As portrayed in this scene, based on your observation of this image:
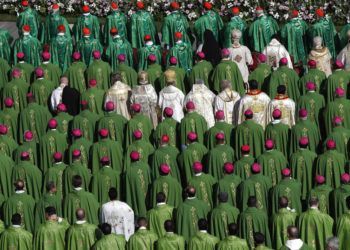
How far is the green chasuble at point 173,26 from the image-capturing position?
53125 millimetres

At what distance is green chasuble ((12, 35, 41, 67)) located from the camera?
52.2m

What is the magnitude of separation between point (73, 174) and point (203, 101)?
4670 millimetres

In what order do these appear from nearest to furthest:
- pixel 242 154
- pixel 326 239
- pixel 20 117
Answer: pixel 326 239 → pixel 242 154 → pixel 20 117

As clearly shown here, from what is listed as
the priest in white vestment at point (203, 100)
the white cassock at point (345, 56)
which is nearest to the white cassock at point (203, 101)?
the priest in white vestment at point (203, 100)

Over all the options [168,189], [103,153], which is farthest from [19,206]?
[168,189]

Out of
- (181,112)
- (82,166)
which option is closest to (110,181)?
(82,166)

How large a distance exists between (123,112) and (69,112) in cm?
128

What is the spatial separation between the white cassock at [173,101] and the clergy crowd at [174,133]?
0.03 m

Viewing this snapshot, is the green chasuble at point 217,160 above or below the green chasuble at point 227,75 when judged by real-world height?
below

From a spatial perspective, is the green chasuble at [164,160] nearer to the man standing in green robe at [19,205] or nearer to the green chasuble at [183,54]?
the man standing in green robe at [19,205]

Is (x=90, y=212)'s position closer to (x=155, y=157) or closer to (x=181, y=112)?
(x=155, y=157)

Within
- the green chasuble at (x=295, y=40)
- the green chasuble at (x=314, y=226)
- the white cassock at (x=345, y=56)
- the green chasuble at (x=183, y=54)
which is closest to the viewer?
the green chasuble at (x=314, y=226)

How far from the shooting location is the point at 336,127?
45656 mm

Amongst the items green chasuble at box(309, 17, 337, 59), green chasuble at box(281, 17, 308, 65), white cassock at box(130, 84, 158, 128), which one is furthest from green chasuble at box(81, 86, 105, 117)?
green chasuble at box(309, 17, 337, 59)
